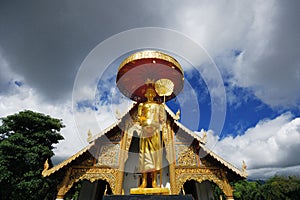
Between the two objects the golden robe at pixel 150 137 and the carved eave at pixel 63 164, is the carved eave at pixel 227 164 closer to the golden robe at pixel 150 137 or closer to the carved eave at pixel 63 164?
the golden robe at pixel 150 137

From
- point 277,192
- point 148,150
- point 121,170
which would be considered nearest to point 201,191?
point 121,170

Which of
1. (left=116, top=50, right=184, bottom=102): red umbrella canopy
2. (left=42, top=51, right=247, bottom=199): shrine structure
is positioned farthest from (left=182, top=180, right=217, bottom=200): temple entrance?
(left=116, top=50, right=184, bottom=102): red umbrella canopy

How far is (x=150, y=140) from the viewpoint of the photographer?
3.94 meters

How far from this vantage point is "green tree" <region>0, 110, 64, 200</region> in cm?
969

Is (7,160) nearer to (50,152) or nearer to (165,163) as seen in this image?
(50,152)

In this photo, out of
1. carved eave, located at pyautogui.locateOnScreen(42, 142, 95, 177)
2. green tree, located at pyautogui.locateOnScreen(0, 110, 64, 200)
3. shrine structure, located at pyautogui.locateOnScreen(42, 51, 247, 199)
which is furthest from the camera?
green tree, located at pyautogui.locateOnScreen(0, 110, 64, 200)

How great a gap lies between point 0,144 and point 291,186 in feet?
93.2

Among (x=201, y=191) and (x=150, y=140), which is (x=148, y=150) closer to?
(x=150, y=140)

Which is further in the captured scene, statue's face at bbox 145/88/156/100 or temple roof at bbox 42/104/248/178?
temple roof at bbox 42/104/248/178

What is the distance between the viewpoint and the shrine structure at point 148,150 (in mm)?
3973

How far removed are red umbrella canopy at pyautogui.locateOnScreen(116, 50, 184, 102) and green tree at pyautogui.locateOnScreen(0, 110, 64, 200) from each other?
29.4 feet

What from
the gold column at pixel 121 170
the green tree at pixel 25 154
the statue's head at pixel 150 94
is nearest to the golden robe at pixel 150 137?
the statue's head at pixel 150 94

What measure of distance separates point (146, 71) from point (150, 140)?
198 centimetres

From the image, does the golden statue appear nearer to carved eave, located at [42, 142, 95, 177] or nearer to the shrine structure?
the shrine structure
